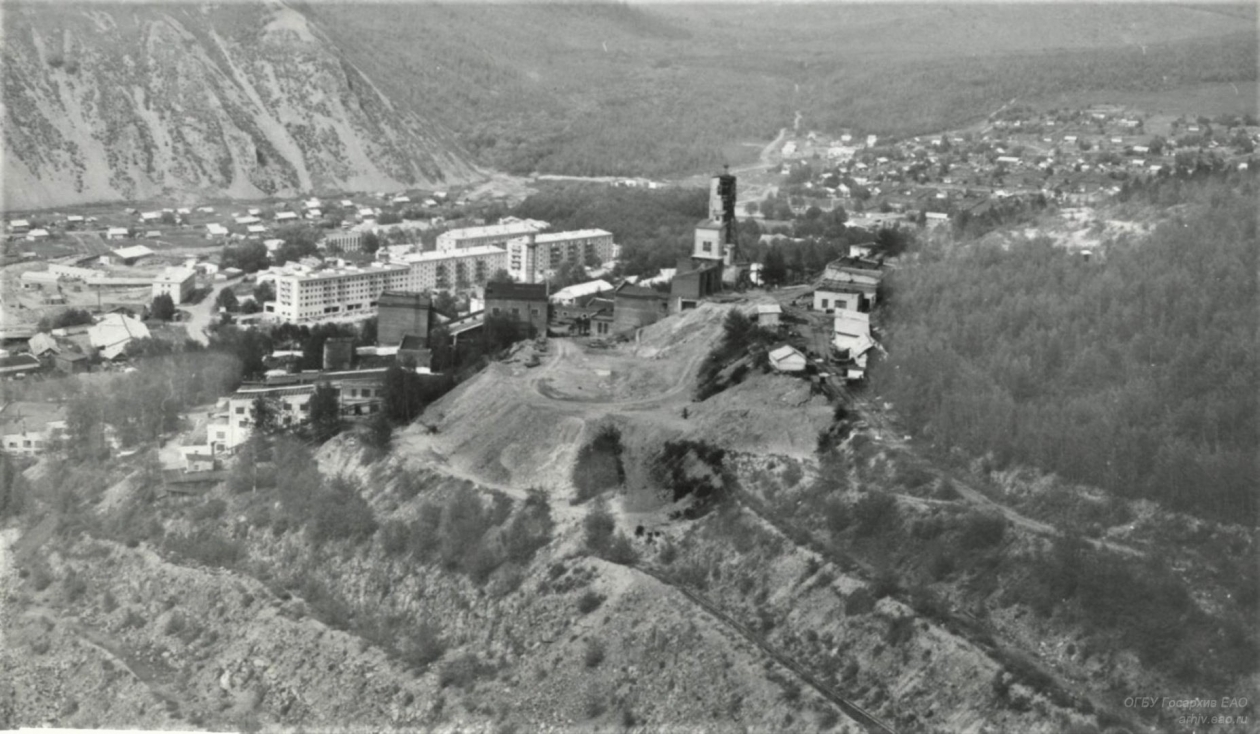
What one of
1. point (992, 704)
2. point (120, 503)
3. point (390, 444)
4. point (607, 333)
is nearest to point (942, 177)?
point (607, 333)

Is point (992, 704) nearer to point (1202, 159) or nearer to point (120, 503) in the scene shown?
point (120, 503)

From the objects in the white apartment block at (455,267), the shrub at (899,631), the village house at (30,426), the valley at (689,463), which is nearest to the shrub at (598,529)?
the valley at (689,463)

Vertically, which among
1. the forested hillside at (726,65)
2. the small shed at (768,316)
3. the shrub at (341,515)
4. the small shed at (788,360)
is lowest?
the shrub at (341,515)

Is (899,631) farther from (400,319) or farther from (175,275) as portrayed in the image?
(175,275)

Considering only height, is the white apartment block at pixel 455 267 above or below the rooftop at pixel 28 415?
above

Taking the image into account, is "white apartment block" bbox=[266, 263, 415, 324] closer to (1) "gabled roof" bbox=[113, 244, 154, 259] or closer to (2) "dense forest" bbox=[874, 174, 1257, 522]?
(1) "gabled roof" bbox=[113, 244, 154, 259]

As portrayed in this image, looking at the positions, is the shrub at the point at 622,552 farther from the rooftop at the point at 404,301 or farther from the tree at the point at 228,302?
the tree at the point at 228,302

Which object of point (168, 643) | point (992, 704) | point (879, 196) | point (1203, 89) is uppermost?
point (1203, 89)

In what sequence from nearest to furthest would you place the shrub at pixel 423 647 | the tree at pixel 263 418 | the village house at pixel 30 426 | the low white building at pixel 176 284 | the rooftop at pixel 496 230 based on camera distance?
the shrub at pixel 423 647
the tree at pixel 263 418
the village house at pixel 30 426
the low white building at pixel 176 284
the rooftop at pixel 496 230
